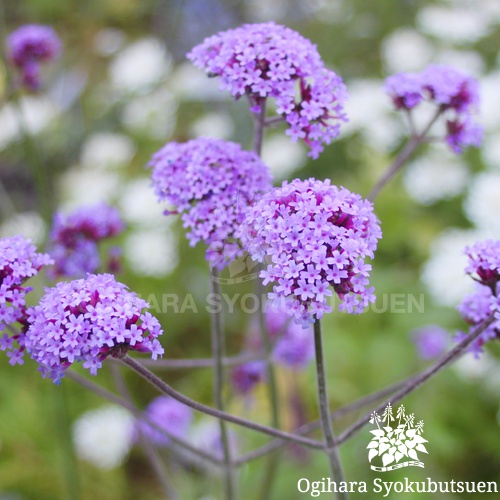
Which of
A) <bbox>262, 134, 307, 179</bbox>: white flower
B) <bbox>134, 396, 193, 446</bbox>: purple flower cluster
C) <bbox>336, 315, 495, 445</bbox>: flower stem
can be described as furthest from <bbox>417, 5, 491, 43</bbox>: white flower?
<bbox>336, 315, 495, 445</bbox>: flower stem

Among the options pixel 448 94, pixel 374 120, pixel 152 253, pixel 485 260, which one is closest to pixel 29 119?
pixel 152 253

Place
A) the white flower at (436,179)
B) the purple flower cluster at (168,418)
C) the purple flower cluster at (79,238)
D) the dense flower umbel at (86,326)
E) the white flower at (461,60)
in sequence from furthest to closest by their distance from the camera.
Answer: the white flower at (461,60) < the white flower at (436,179) < the purple flower cluster at (168,418) < the purple flower cluster at (79,238) < the dense flower umbel at (86,326)

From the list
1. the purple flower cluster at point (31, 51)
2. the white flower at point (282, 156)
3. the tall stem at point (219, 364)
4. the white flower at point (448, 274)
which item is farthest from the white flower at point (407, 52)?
the tall stem at point (219, 364)

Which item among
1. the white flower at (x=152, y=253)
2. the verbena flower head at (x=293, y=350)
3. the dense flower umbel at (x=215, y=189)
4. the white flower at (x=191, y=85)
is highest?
the white flower at (x=191, y=85)

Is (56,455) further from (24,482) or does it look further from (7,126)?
(7,126)

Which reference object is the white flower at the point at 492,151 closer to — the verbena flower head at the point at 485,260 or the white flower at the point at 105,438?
the white flower at the point at 105,438

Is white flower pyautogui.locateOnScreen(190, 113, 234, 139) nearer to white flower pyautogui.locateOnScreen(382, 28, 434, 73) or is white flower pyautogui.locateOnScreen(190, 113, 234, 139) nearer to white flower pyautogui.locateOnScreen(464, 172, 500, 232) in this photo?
white flower pyautogui.locateOnScreen(382, 28, 434, 73)
